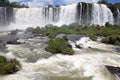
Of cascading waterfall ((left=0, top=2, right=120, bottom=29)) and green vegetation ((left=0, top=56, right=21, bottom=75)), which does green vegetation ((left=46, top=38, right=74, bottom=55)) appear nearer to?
green vegetation ((left=0, top=56, right=21, bottom=75))

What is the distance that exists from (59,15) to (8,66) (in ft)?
136

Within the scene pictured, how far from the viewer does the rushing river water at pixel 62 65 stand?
14.7 metres

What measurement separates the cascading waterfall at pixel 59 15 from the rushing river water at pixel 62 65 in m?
33.4

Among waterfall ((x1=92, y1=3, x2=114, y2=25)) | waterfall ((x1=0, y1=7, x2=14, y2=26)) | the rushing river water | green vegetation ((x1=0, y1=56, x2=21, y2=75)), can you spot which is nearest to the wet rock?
the rushing river water

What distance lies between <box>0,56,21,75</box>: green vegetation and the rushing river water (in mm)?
337

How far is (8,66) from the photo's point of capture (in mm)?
15336

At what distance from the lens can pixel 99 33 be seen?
38.3 m

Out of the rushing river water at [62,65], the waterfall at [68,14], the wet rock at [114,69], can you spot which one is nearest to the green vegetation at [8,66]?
the rushing river water at [62,65]

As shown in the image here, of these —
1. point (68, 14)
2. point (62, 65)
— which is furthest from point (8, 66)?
point (68, 14)

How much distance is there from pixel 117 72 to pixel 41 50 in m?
8.12

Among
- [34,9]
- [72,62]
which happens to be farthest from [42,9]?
[72,62]

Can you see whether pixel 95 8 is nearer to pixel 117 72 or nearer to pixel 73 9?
pixel 73 9

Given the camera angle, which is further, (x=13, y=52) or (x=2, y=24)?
(x=2, y=24)

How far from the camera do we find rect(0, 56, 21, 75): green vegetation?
15.2m
